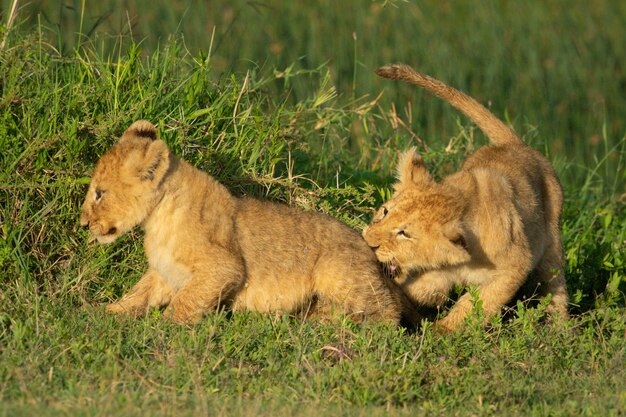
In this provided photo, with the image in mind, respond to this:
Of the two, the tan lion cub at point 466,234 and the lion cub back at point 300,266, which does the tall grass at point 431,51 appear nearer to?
the tan lion cub at point 466,234

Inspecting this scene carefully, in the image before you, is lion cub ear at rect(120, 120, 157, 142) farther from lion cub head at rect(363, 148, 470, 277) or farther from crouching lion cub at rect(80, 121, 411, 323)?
lion cub head at rect(363, 148, 470, 277)

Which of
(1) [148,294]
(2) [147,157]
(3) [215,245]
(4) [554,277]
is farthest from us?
(4) [554,277]

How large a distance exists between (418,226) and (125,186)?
71.9 inches

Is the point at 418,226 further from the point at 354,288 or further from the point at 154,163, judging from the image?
the point at 154,163

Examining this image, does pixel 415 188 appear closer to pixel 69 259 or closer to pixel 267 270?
pixel 267 270

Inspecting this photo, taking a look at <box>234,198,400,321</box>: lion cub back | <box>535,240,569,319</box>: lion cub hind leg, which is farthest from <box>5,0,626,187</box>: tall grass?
<box>234,198,400,321</box>: lion cub back

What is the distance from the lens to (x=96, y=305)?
675cm

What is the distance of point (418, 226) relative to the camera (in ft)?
21.6

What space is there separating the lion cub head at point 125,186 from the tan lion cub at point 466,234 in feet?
4.74

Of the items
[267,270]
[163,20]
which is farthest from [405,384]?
[163,20]

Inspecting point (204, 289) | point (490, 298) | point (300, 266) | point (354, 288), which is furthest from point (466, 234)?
point (204, 289)

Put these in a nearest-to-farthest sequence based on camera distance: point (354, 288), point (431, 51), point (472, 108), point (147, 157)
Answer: point (147, 157)
point (354, 288)
point (472, 108)
point (431, 51)

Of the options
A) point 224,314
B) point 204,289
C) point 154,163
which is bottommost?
point 224,314

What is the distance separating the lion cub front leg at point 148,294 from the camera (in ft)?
21.8
